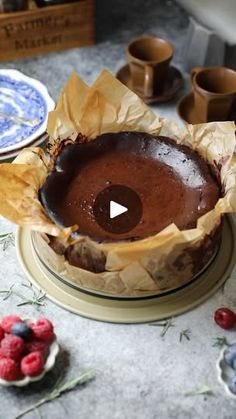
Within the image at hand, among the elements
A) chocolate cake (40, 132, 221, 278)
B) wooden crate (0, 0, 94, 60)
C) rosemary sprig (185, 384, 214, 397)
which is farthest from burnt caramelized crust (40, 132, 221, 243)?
wooden crate (0, 0, 94, 60)

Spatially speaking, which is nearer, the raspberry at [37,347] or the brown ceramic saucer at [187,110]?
the raspberry at [37,347]

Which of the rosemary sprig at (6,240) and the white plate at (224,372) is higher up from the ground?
the white plate at (224,372)

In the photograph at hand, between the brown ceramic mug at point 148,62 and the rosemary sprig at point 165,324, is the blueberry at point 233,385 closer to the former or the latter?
the rosemary sprig at point 165,324

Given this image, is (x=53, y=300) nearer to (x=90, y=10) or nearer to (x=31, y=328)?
(x=31, y=328)

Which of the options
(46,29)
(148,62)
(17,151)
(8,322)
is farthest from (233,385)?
(46,29)

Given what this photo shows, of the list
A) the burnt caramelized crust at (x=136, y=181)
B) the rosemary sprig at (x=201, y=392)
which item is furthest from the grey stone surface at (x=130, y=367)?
the burnt caramelized crust at (x=136, y=181)

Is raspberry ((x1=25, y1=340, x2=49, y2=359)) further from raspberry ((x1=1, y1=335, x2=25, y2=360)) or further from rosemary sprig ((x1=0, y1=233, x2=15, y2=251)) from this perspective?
rosemary sprig ((x1=0, y1=233, x2=15, y2=251))
